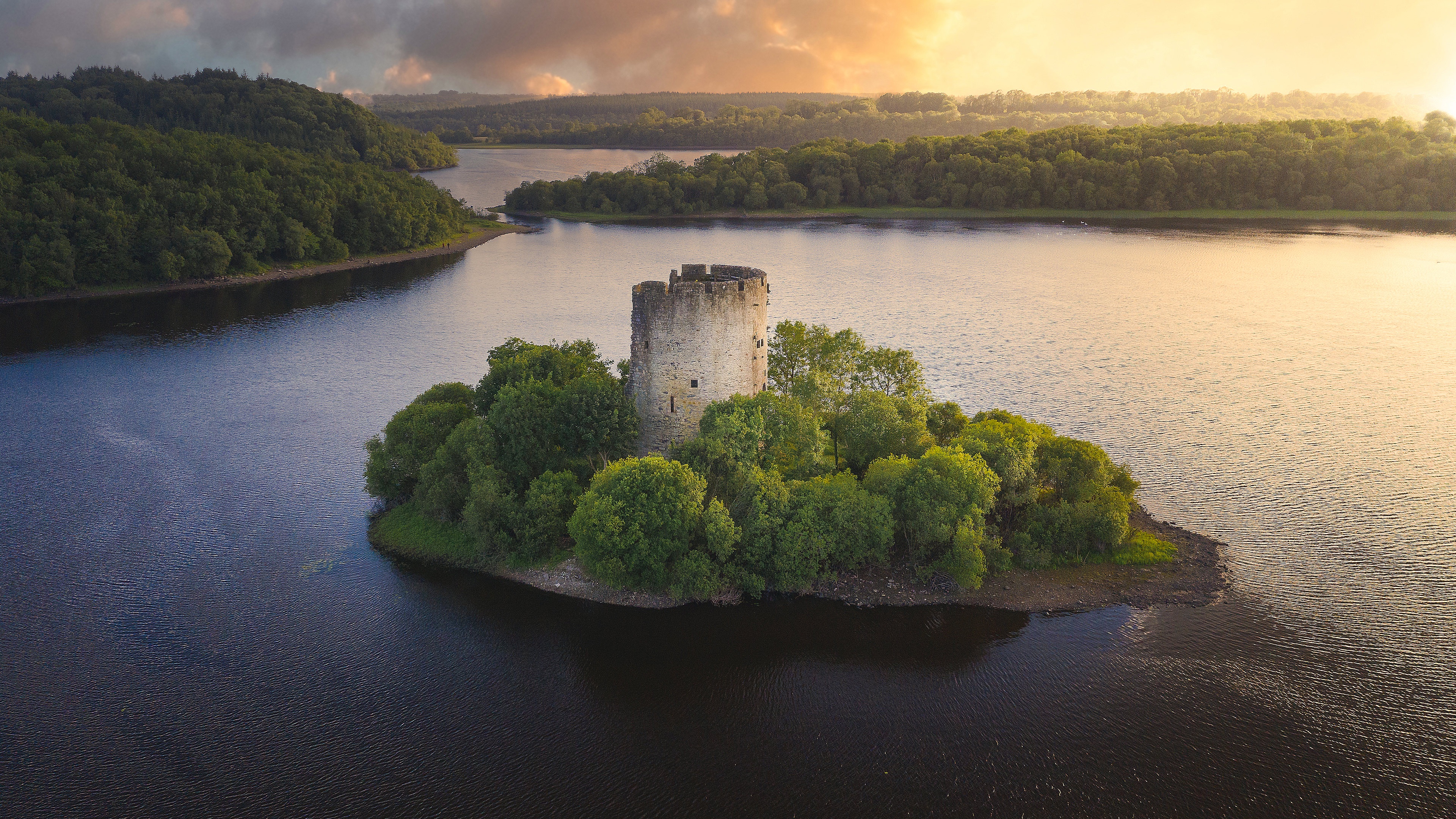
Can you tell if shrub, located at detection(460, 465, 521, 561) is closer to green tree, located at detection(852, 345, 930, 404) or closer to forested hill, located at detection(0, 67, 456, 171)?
green tree, located at detection(852, 345, 930, 404)

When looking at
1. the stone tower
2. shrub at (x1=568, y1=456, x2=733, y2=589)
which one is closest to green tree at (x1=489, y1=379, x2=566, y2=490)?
the stone tower

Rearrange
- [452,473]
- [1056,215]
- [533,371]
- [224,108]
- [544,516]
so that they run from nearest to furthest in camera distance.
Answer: [544,516] < [452,473] < [533,371] < [1056,215] < [224,108]

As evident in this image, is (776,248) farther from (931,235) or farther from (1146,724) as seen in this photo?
(1146,724)

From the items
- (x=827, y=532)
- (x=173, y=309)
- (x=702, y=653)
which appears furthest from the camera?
(x=173, y=309)

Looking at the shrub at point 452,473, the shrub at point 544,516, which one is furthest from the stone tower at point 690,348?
the shrub at point 452,473

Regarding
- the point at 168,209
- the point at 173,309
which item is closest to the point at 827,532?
the point at 173,309

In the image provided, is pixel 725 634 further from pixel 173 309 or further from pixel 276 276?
pixel 276 276

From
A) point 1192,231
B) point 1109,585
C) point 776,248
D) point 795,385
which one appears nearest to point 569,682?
point 795,385
